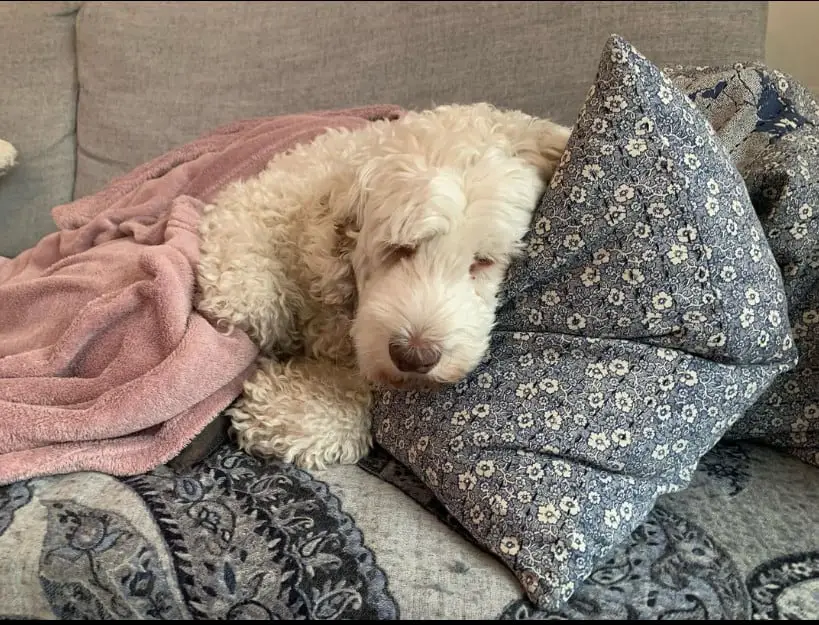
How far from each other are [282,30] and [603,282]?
1.54 meters

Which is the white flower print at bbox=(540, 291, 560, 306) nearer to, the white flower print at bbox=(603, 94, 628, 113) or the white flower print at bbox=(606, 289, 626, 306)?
the white flower print at bbox=(606, 289, 626, 306)

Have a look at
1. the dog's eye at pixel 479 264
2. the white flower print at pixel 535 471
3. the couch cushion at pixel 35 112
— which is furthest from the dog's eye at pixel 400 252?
the couch cushion at pixel 35 112

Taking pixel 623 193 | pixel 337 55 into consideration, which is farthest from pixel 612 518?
pixel 337 55

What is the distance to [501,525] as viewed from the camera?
106 cm

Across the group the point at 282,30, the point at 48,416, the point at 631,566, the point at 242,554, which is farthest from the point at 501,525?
the point at 282,30

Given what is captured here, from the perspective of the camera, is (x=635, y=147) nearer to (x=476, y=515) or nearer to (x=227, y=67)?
(x=476, y=515)

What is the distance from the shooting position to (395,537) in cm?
113

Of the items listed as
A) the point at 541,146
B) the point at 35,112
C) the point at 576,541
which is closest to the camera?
the point at 576,541

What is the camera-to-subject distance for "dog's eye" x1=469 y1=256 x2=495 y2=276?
1250mm

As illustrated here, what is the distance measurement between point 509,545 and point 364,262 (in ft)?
1.92

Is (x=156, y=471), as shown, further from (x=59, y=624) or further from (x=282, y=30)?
(x=282, y=30)

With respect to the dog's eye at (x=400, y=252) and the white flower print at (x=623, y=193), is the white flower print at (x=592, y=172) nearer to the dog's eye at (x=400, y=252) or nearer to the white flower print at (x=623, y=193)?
the white flower print at (x=623, y=193)

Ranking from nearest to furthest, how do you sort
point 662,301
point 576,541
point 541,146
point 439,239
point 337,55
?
point 576,541
point 662,301
point 439,239
point 541,146
point 337,55

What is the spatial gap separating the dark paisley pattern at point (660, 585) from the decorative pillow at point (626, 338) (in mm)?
35
